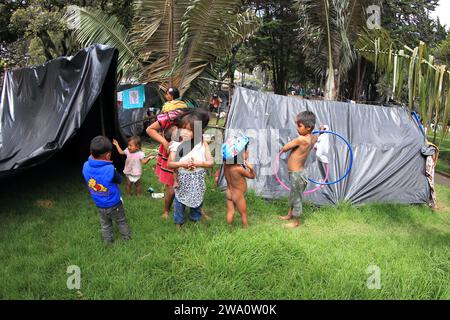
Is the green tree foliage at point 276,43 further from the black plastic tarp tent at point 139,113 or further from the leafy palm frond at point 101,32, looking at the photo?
the leafy palm frond at point 101,32

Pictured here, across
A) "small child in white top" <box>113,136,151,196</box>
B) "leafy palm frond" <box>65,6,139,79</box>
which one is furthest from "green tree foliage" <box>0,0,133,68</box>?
"small child in white top" <box>113,136,151,196</box>

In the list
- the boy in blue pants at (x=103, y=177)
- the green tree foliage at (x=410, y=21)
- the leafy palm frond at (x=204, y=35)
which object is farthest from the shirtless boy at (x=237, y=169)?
the green tree foliage at (x=410, y=21)

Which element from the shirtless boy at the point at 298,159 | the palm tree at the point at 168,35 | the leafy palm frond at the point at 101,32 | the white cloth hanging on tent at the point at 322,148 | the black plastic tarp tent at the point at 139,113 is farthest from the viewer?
the black plastic tarp tent at the point at 139,113

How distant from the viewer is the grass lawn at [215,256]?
2885mm

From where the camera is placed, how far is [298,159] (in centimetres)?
442

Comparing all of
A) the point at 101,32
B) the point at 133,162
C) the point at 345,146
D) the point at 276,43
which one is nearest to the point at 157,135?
the point at 133,162

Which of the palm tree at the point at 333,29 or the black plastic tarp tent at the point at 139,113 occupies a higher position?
the palm tree at the point at 333,29

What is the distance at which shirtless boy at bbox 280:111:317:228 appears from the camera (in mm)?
4266

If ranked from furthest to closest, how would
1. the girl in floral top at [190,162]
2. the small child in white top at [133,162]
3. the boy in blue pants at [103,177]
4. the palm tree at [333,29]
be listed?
the palm tree at [333,29] < the small child in white top at [133,162] < the girl in floral top at [190,162] < the boy in blue pants at [103,177]

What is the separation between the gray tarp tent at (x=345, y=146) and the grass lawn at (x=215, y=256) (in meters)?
0.72

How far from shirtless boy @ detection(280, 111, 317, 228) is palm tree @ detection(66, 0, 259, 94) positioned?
11.0 ft

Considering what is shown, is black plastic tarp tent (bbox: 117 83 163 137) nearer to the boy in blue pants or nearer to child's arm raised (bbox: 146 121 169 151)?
child's arm raised (bbox: 146 121 169 151)

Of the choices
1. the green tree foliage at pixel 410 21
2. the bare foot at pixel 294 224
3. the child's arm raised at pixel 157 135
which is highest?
the green tree foliage at pixel 410 21
